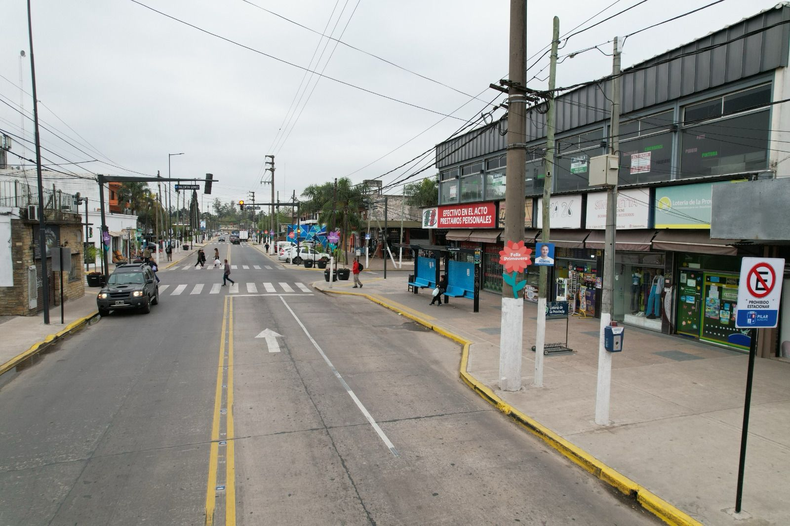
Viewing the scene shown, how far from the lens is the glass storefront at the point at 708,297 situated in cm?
1276

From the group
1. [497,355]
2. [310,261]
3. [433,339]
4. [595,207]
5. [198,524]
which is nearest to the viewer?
[198,524]

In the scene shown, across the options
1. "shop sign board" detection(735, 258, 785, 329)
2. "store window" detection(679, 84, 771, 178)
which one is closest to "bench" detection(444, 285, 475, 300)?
"store window" detection(679, 84, 771, 178)

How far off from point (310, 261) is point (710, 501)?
134ft

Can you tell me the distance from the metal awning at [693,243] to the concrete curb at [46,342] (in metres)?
16.5

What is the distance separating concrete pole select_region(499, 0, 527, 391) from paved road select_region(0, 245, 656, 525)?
3.05 ft

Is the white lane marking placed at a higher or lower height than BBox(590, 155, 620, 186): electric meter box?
lower

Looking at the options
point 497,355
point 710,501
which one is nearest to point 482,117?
point 497,355

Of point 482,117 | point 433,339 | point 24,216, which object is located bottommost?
point 433,339

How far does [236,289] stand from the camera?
26.3 metres

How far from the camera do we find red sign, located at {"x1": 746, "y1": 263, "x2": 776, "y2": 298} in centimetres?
488

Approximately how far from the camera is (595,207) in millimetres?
16734

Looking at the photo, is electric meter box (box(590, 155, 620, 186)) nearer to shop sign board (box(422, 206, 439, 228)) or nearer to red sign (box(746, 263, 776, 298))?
red sign (box(746, 263, 776, 298))

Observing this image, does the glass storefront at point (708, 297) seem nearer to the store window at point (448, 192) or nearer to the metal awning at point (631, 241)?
the metal awning at point (631, 241)

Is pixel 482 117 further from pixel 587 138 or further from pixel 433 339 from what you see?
pixel 587 138
